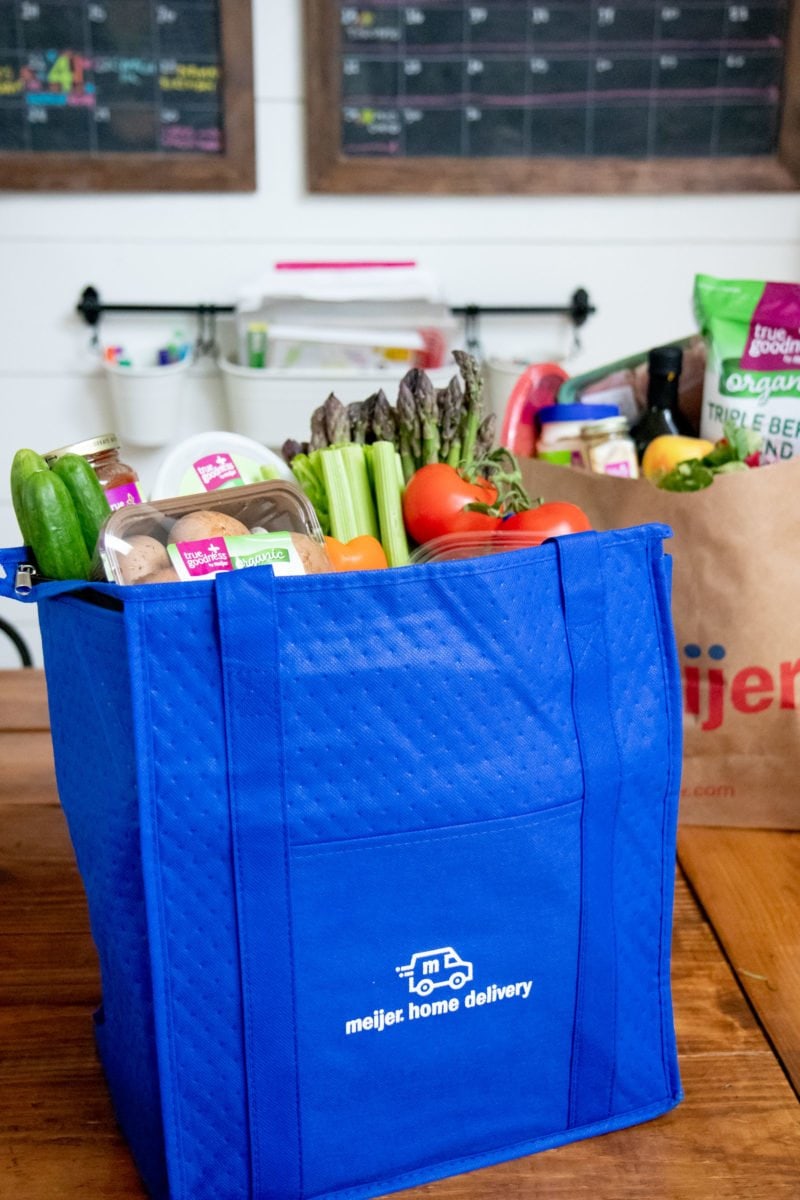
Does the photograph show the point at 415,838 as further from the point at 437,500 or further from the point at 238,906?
the point at 437,500

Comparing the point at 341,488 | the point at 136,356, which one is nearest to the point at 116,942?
the point at 341,488

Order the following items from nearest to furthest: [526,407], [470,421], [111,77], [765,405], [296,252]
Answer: [470,421]
[765,405]
[526,407]
[111,77]
[296,252]

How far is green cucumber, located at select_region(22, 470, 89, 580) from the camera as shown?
0.67m

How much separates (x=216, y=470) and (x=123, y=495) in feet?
0.26

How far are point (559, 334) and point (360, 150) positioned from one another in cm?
59

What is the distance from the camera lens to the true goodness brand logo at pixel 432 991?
2.16ft

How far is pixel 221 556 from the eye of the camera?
2.17 ft

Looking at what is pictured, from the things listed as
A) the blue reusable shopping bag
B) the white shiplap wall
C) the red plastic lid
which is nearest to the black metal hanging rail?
the white shiplap wall

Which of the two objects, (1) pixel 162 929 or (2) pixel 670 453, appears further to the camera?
(2) pixel 670 453

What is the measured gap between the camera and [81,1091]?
0.71 m

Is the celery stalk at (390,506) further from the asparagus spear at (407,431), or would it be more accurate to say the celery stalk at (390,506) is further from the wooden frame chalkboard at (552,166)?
the wooden frame chalkboard at (552,166)

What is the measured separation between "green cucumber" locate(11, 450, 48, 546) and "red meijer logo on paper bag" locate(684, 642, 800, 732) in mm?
582

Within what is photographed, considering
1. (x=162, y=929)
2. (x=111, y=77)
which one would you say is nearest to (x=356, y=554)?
(x=162, y=929)

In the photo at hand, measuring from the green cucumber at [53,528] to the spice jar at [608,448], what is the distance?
57 centimetres
